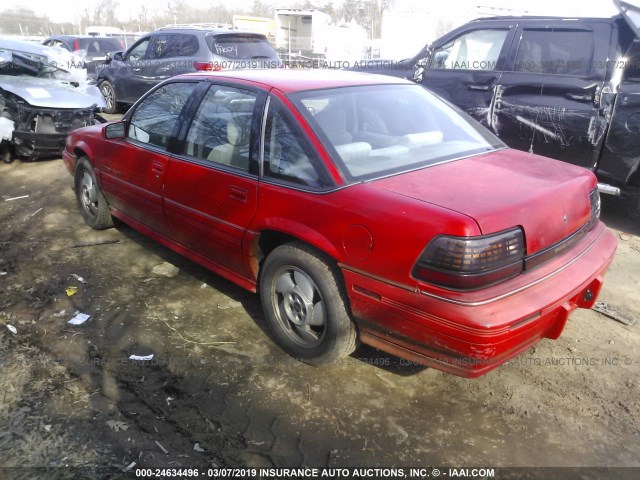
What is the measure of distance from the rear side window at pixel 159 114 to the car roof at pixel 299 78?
6.5 inches

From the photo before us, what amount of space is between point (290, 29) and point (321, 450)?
26524 millimetres

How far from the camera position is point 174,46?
9609 mm

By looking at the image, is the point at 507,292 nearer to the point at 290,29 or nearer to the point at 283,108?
the point at 283,108

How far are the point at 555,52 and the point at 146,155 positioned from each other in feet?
13.9

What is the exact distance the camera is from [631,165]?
4.75 m

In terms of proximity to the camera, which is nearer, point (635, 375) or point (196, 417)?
point (196, 417)

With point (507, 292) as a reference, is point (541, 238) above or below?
above

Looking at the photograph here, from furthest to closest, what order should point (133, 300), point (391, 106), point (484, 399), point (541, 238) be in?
point (133, 300)
point (391, 106)
point (484, 399)
point (541, 238)

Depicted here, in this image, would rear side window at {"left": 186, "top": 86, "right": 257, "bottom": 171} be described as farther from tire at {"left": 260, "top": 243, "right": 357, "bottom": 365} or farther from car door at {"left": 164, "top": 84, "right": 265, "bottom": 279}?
tire at {"left": 260, "top": 243, "right": 357, "bottom": 365}

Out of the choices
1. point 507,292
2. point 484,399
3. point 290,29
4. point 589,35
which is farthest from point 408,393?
point 290,29

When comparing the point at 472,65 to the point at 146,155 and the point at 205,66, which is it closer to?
the point at 146,155

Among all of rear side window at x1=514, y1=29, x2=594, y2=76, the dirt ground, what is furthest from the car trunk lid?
the dirt ground

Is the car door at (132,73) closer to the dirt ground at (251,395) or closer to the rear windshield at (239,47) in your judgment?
the rear windshield at (239,47)

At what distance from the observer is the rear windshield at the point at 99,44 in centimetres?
1550
